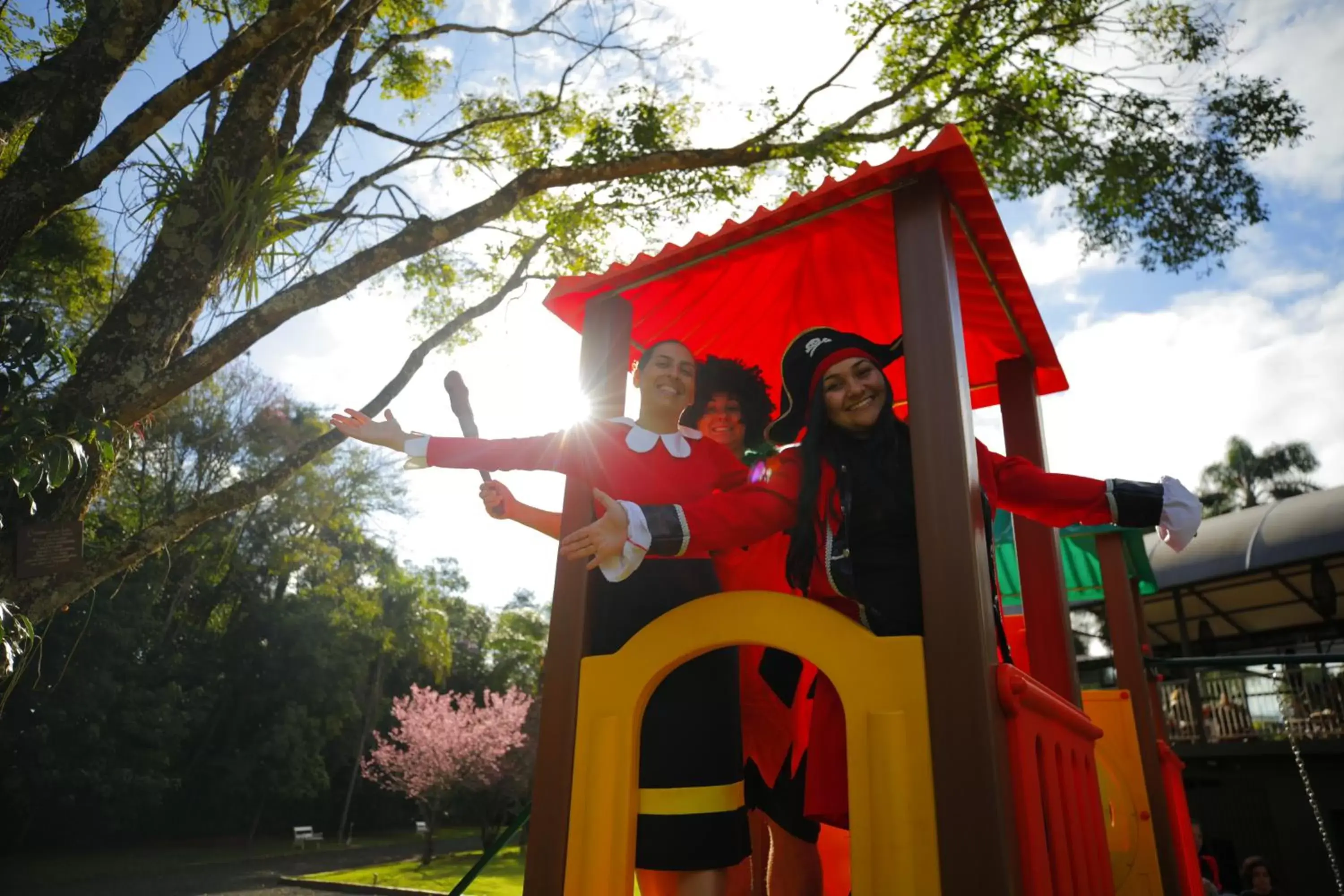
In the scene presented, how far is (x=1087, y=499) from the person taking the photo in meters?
2.37

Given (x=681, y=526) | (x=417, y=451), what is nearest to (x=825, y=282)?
(x=681, y=526)

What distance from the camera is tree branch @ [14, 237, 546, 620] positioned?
4305 mm

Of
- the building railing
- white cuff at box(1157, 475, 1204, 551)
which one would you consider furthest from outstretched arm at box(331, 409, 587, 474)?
the building railing

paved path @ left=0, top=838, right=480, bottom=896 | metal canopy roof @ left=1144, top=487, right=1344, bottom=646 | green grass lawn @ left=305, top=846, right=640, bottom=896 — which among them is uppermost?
metal canopy roof @ left=1144, top=487, right=1344, bottom=646

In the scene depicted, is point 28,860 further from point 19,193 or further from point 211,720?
point 19,193

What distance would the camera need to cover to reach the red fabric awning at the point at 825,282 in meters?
2.36

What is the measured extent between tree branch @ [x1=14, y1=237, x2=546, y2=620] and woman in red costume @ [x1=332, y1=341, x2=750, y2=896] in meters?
2.33

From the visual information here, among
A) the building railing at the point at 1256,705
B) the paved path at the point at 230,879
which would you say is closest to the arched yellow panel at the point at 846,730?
the building railing at the point at 1256,705

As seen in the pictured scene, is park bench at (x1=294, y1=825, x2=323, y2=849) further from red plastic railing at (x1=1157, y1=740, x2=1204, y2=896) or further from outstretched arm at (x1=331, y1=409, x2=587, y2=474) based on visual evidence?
outstretched arm at (x1=331, y1=409, x2=587, y2=474)

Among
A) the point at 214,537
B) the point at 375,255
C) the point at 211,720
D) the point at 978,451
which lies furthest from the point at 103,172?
the point at 211,720

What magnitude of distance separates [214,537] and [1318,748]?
80.1 feet

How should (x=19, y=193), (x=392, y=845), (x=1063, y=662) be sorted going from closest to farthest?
(x=1063, y=662) < (x=19, y=193) < (x=392, y=845)

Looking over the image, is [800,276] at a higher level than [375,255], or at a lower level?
lower

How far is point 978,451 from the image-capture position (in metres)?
2.51
